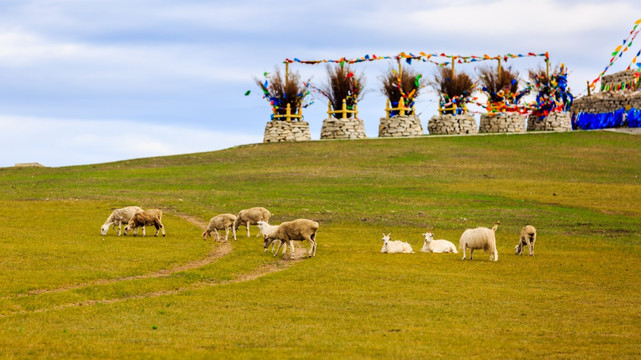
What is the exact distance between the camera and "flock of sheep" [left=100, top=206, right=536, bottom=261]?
3203cm

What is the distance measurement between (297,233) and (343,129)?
63.0 meters

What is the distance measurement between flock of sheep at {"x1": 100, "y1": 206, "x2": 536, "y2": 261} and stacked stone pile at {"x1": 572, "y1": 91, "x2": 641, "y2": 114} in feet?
223

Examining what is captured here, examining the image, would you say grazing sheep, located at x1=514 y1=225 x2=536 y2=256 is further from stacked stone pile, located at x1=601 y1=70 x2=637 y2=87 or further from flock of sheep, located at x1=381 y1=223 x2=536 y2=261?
stacked stone pile, located at x1=601 y1=70 x2=637 y2=87

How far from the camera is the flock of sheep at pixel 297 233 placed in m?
32.0

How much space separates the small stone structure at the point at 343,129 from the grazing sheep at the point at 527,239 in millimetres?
59717

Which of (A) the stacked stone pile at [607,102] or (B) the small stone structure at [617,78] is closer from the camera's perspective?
(A) the stacked stone pile at [607,102]

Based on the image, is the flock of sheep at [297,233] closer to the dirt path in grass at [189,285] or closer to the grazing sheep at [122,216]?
the grazing sheep at [122,216]

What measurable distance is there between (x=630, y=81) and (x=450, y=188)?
53.3 metres

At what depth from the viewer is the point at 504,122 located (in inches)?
3935

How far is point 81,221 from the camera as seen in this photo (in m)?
44.1

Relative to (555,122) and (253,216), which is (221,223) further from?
(555,122)

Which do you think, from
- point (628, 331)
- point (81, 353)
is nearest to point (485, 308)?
point (628, 331)

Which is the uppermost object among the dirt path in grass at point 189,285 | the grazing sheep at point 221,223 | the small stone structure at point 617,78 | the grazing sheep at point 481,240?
the small stone structure at point 617,78

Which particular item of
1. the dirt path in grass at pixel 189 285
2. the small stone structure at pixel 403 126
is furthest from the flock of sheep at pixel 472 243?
the small stone structure at pixel 403 126
